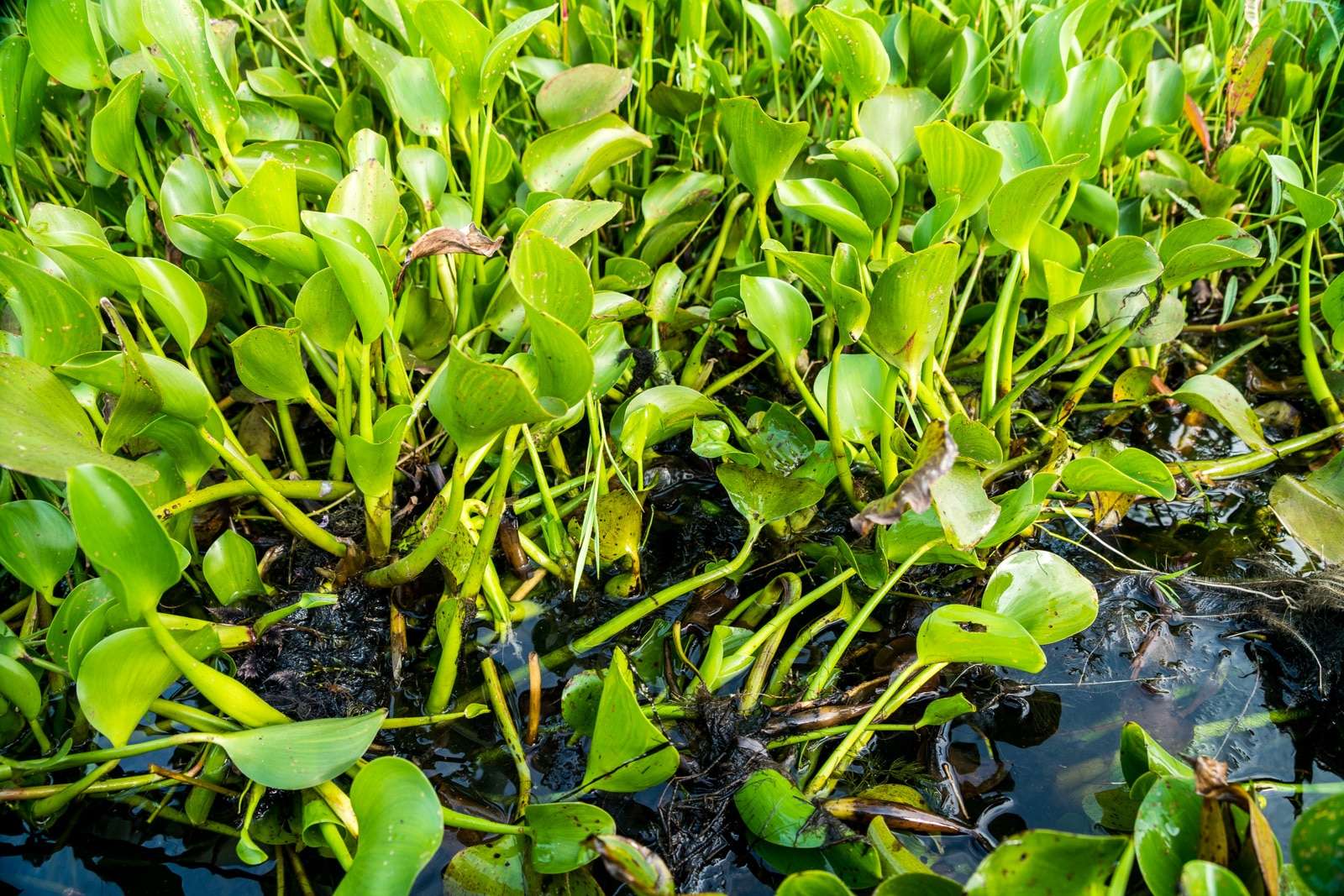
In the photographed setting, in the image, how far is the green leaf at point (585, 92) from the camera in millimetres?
1276

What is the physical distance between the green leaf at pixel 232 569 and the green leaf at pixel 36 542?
0.45ft

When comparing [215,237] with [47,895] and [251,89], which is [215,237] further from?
[47,895]

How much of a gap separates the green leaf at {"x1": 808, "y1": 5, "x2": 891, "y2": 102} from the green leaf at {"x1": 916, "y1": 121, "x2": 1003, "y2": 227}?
0.78 feet

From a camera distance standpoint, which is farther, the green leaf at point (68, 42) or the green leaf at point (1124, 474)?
the green leaf at point (68, 42)

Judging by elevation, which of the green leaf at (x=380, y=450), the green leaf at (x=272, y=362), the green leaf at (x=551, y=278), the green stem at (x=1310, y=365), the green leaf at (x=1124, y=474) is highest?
the green leaf at (x=551, y=278)

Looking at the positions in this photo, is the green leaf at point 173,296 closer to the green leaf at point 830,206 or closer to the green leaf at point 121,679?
the green leaf at point 121,679

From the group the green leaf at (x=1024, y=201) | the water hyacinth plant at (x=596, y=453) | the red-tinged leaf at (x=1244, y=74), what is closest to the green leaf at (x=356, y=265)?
the water hyacinth plant at (x=596, y=453)

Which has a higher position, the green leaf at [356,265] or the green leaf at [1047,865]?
the green leaf at [356,265]

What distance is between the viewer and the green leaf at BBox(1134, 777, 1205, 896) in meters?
0.67

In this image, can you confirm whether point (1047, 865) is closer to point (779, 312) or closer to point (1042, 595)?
point (1042, 595)

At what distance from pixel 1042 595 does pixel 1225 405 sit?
475 millimetres

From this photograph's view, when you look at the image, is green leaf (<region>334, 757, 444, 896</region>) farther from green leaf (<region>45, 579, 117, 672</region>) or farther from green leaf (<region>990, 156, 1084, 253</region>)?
green leaf (<region>990, 156, 1084, 253</region>)

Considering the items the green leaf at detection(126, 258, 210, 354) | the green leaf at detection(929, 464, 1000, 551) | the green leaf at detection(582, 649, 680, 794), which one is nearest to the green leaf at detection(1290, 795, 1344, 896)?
the green leaf at detection(929, 464, 1000, 551)

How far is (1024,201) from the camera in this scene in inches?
38.8
